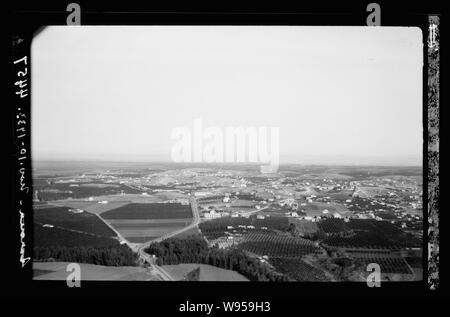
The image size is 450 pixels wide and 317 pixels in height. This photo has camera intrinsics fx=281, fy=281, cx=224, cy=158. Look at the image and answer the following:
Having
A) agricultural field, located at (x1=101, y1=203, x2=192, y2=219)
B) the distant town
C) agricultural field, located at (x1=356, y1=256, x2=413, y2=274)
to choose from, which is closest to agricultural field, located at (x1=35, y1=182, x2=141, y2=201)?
the distant town

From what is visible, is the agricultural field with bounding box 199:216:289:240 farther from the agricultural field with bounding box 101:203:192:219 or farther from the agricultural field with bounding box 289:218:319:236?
the agricultural field with bounding box 101:203:192:219

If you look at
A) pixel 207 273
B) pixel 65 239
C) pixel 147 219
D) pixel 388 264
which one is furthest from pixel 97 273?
pixel 388 264

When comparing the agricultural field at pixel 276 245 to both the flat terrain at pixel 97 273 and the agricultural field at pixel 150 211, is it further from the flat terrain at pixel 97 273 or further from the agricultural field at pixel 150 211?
the flat terrain at pixel 97 273

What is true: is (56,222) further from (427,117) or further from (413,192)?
(427,117)

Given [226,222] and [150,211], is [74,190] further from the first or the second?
[226,222]

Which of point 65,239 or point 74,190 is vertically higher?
point 74,190

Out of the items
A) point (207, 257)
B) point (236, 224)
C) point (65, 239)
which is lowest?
point (207, 257)
